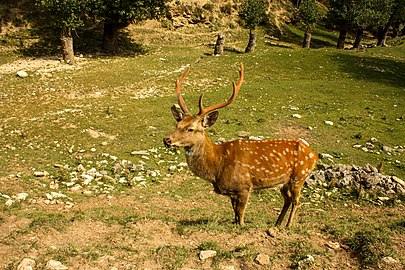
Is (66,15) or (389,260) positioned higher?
(66,15)

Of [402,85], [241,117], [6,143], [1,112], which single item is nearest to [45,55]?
[1,112]

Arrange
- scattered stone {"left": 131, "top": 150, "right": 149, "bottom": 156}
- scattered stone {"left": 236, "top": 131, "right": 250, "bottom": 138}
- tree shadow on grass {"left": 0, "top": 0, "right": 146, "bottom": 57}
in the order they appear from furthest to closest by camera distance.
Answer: tree shadow on grass {"left": 0, "top": 0, "right": 146, "bottom": 57}, scattered stone {"left": 236, "top": 131, "right": 250, "bottom": 138}, scattered stone {"left": 131, "top": 150, "right": 149, "bottom": 156}

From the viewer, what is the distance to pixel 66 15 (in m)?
26.2

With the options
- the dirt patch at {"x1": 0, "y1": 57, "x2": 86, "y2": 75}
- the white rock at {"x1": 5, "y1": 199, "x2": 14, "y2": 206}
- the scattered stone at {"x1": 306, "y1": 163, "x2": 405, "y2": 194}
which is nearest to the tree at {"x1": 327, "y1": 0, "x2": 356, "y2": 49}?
the dirt patch at {"x1": 0, "y1": 57, "x2": 86, "y2": 75}

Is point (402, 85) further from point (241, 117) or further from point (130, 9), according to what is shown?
point (130, 9)

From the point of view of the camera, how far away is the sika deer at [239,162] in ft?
27.1

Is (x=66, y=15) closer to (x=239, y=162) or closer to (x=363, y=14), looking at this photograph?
(x=239, y=162)

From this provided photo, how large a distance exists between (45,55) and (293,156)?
26.0 meters

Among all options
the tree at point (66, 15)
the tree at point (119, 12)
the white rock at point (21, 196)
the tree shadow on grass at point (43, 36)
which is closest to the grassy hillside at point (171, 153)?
the white rock at point (21, 196)

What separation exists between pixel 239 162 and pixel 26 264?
4.80m

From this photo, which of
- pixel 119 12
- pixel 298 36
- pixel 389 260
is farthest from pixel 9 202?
pixel 298 36

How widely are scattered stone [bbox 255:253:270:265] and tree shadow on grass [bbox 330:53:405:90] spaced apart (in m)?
22.3

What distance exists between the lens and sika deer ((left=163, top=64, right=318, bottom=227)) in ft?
27.1

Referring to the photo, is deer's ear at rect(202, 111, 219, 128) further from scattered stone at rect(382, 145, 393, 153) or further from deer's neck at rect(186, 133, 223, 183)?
scattered stone at rect(382, 145, 393, 153)
